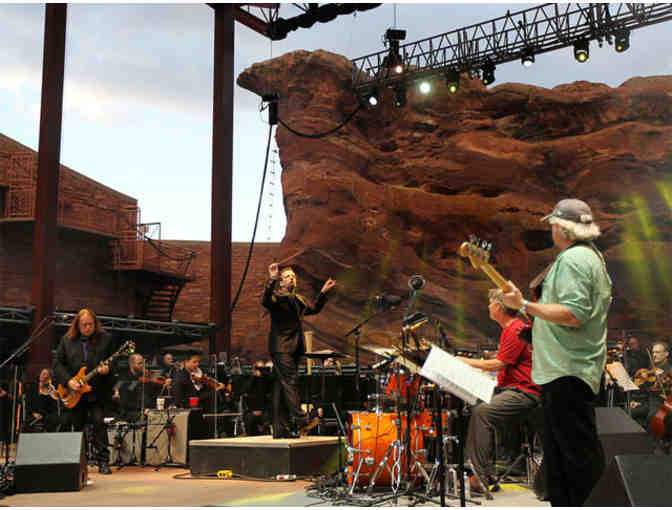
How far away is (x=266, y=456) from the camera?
6035 millimetres

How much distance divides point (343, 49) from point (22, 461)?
17.0 metres

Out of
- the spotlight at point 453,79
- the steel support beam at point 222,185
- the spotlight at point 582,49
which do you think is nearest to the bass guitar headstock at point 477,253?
the spotlight at point 582,49

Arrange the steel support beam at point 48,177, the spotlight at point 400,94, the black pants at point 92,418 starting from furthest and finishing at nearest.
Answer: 1. the spotlight at point 400,94
2. the steel support beam at point 48,177
3. the black pants at point 92,418

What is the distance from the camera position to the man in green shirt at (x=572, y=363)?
8.57 feet

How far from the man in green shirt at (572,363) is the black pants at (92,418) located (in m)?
5.06

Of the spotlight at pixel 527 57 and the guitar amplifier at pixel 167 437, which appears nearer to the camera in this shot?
the guitar amplifier at pixel 167 437

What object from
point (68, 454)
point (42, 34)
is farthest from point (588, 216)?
point (42, 34)

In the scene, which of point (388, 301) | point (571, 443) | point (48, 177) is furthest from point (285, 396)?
point (48, 177)

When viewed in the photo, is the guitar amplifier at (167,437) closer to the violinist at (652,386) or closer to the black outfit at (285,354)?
the black outfit at (285,354)

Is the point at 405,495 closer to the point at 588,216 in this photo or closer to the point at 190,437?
the point at 588,216

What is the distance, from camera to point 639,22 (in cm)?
1192

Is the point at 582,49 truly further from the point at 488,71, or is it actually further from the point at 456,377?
the point at 456,377

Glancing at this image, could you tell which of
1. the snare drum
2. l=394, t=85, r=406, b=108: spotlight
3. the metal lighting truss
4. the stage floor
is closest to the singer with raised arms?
the stage floor

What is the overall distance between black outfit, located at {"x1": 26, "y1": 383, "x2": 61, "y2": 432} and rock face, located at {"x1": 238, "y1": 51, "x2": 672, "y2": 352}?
9259 mm
